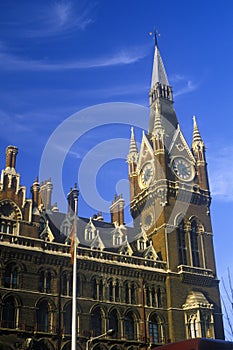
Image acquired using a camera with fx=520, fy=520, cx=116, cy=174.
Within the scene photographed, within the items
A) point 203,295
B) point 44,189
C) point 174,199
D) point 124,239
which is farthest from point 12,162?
point 203,295

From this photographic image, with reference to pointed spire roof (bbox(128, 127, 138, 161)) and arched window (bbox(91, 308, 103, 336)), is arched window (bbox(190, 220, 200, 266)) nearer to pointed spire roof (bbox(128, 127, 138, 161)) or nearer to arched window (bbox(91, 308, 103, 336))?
pointed spire roof (bbox(128, 127, 138, 161))

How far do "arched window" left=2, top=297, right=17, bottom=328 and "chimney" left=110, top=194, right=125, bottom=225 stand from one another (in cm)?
2000

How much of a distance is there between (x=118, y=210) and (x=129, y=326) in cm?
1575

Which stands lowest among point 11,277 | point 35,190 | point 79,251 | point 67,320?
point 67,320

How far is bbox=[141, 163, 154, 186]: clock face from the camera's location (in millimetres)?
65688

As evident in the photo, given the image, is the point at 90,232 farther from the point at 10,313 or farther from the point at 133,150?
the point at 133,150

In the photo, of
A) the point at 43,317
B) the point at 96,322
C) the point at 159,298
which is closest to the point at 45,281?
the point at 43,317

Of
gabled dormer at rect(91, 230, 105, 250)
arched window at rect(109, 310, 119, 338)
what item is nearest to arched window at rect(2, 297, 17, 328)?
arched window at rect(109, 310, 119, 338)

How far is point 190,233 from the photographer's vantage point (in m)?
61.7

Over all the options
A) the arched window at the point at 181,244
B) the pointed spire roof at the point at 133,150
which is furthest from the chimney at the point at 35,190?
the pointed spire roof at the point at 133,150

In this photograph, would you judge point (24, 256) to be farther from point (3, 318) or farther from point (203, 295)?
point (203, 295)

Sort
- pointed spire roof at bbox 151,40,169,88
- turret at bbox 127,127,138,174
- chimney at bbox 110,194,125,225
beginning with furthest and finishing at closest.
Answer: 1. pointed spire roof at bbox 151,40,169,88
2. turret at bbox 127,127,138,174
3. chimney at bbox 110,194,125,225

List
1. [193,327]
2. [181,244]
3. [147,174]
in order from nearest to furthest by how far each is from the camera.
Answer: [193,327] < [181,244] < [147,174]

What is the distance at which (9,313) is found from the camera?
46.2 m
